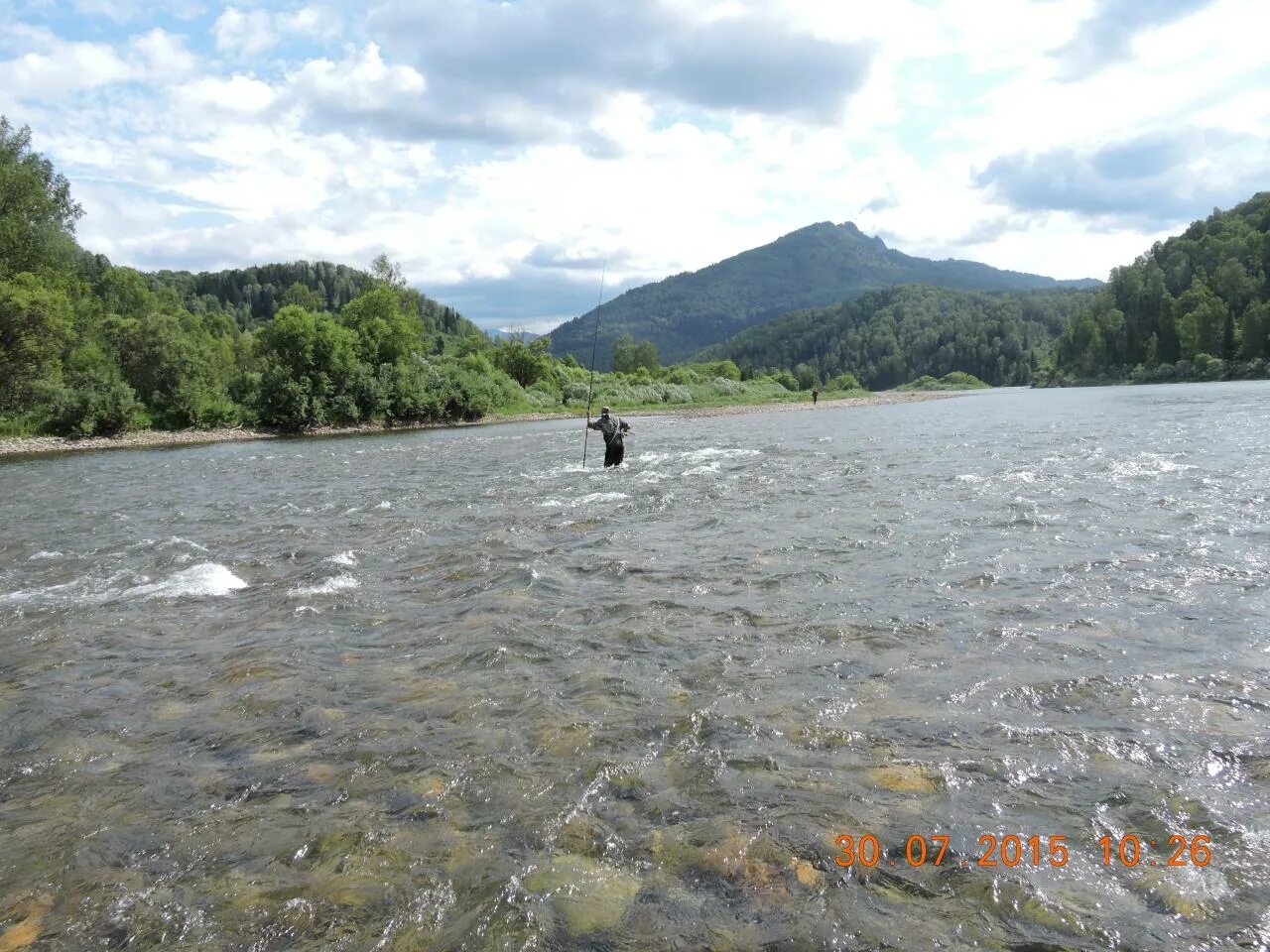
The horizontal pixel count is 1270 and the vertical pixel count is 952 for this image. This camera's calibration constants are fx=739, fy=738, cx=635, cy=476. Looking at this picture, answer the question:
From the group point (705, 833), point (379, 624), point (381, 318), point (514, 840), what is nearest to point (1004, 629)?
point (705, 833)

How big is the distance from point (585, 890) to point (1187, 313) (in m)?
187

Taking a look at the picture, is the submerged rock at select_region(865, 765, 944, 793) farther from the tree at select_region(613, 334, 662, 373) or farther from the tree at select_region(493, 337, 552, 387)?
the tree at select_region(613, 334, 662, 373)

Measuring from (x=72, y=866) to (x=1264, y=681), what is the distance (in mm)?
10282

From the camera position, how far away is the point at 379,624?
33.7 feet

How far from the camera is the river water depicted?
4.51 m

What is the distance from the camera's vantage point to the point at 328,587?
12.3 meters

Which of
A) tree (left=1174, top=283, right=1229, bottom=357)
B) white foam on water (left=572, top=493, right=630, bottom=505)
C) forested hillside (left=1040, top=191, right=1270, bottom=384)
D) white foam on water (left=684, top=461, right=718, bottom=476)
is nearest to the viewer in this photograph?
white foam on water (left=572, top=493, right=630, bottom=505)

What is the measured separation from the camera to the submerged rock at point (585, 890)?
4418mm

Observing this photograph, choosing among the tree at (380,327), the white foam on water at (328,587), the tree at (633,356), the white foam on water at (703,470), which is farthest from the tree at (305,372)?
the tree at (633,356)

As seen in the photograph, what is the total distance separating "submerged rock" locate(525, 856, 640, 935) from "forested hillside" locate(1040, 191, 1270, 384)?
505ft

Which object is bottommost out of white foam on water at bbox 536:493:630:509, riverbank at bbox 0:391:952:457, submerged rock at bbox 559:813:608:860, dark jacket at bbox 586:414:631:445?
submerged rock at bbox 559:813:608:860

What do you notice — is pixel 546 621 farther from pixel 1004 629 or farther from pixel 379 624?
pixel 1004 629
